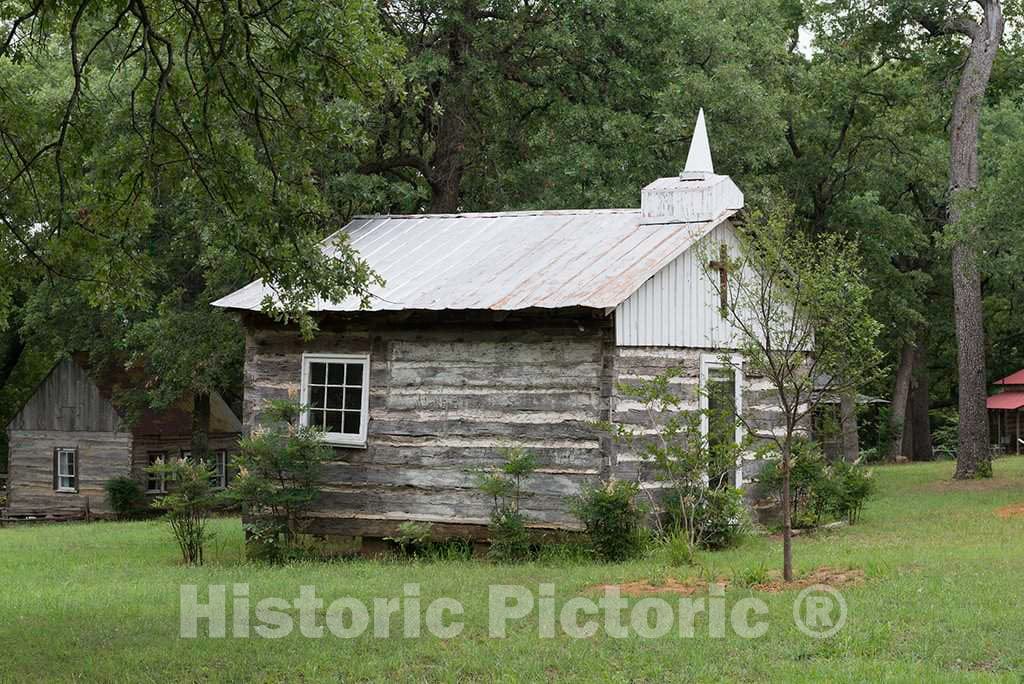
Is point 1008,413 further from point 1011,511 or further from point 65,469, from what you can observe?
point 65,469

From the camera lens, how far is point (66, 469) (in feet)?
122

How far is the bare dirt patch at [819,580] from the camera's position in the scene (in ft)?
43.1

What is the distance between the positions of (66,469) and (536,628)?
2860 cm

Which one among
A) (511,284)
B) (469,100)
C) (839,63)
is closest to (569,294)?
(511,284)

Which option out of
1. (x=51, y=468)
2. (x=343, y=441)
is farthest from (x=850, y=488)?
(x=51, y=468)

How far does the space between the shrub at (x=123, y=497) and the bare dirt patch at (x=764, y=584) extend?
76.4ft

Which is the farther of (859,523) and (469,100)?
(469,100)

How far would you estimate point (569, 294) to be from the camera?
17.1 meters

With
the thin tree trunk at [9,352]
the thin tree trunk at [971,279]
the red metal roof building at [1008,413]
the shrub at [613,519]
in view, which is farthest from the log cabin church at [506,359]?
the red metal roof building at [1008,413]

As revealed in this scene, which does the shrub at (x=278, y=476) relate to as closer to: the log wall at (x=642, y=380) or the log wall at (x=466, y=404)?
the log wall at (x=466, y=404)

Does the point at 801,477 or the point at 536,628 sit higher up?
the point at 801,477

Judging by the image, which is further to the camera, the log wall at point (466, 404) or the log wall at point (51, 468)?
the log wall at point (51, 468)

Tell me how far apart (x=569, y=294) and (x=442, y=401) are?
92.1 inches

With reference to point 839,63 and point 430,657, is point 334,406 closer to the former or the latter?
point 430,657
